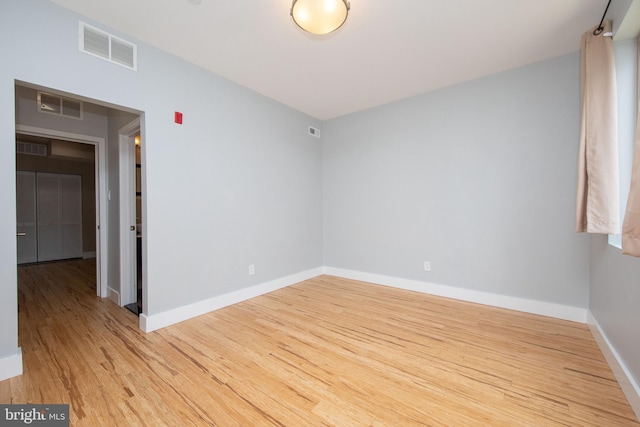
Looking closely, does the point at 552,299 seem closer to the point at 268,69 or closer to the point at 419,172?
the point at 419,172

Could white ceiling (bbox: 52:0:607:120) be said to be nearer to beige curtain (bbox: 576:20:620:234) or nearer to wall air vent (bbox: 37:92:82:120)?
beige curtain (bbox: 576:20:620:234)

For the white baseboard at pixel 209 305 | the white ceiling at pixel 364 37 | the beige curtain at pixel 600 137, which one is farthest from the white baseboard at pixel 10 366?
the beige curtain at pixel 600 137

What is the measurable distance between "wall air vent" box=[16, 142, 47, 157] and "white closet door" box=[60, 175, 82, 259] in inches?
27.5

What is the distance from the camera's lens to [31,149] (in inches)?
222

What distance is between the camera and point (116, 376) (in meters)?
1.80

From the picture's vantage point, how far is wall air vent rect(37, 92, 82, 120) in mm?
3016

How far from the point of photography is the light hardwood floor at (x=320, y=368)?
4.85ft

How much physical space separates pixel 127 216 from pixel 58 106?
5.08 feet

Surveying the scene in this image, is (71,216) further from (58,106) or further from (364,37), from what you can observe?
(364,37)

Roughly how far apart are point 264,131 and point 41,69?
2.15 metres

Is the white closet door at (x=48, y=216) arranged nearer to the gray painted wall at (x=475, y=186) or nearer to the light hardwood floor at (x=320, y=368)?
the light hardwood floor at (x=320, y=368)

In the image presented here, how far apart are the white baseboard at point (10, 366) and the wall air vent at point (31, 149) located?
622 cm

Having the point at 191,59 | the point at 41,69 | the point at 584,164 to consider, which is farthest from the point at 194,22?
the point at 584,164

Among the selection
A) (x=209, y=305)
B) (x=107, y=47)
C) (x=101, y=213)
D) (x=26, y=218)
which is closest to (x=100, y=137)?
(x=101, y=213)
